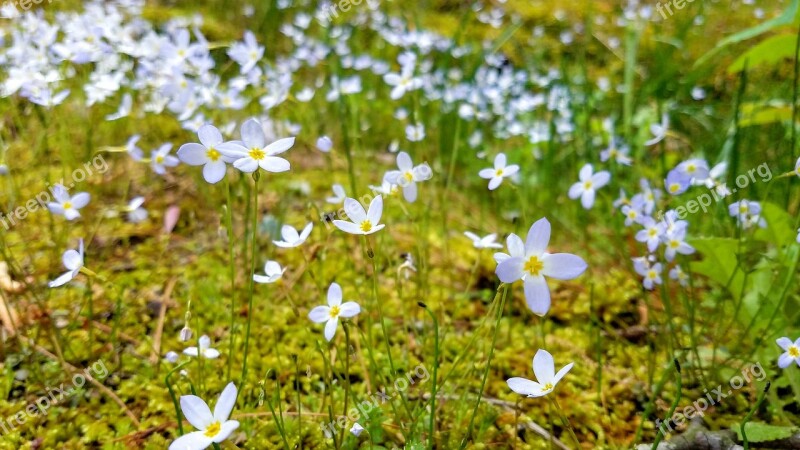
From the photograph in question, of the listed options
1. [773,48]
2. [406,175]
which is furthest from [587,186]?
[773,48]

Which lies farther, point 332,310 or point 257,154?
point 332,310

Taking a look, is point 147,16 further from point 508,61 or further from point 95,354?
point 95,354

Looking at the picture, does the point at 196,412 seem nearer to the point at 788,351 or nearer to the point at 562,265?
the point at 562,265

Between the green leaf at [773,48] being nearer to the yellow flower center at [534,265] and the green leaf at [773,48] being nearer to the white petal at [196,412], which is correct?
the yellow flower center at [534,265]

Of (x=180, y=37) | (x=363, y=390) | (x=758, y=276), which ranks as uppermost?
(x=180, y=37)

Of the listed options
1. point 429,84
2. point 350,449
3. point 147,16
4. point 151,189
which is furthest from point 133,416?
point 147,16
